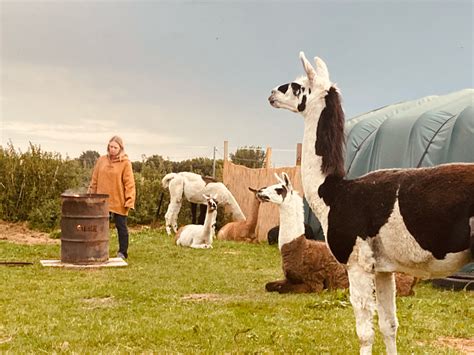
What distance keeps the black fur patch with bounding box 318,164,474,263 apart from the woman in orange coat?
752cm

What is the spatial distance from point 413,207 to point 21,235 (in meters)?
15.6

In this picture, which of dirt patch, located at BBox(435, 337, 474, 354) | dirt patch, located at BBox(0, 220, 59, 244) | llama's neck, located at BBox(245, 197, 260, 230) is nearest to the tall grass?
dirt patch, located at BBox(0, 220, 59, 244)

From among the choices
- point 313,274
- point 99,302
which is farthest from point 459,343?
point 99,302

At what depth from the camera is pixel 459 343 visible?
5965 millimetres

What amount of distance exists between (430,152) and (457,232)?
8.61 metres

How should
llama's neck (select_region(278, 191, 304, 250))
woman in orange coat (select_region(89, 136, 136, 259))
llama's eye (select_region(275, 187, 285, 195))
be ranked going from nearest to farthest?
1. llama's neck (select_region(278, 191, 304, 250))
2. llama's eye (select_region(275, 187, 285, 195))
3. woman in orange coat (select_region(89, 136, 136, 259))

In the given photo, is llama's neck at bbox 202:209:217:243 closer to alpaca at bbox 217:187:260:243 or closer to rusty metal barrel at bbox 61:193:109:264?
alpaca at bbox 217:187:260:243

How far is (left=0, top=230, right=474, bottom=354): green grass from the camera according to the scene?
553cm

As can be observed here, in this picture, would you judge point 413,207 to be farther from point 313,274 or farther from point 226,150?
point 226,150

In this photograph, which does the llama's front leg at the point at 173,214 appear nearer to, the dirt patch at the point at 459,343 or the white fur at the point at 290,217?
the white fur at the point at 290,217

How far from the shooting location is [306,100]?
4.65m

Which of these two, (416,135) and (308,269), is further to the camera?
(416,135)

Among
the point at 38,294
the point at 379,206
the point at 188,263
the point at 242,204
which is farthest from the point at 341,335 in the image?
the point at 242,204

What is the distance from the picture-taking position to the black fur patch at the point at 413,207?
373 cm
